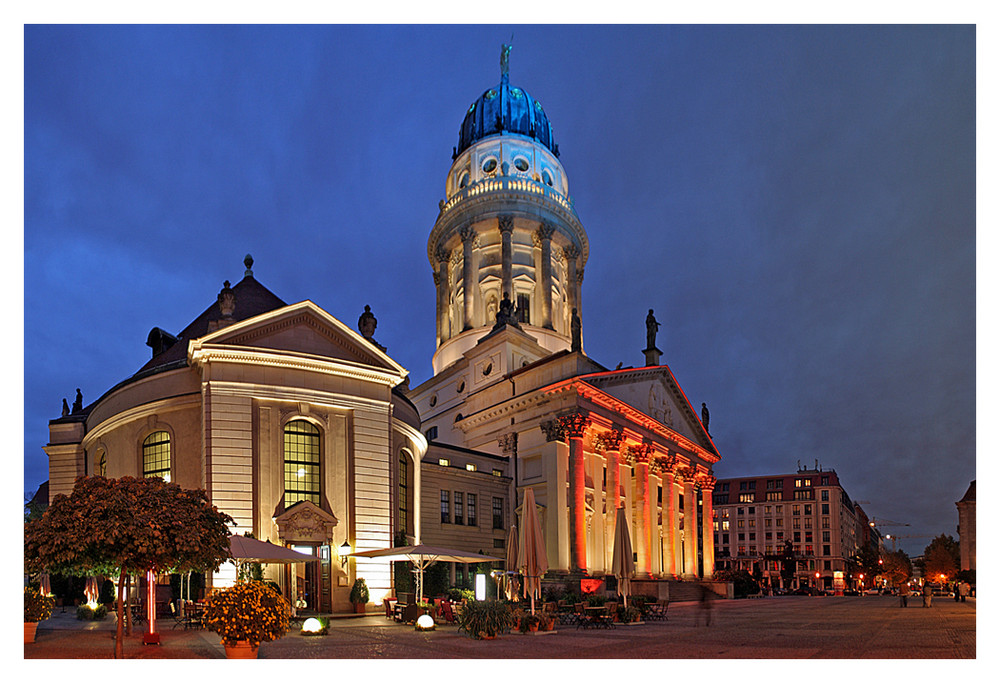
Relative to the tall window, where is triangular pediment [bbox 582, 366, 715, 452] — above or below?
above

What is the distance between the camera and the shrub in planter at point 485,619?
70.5 ft

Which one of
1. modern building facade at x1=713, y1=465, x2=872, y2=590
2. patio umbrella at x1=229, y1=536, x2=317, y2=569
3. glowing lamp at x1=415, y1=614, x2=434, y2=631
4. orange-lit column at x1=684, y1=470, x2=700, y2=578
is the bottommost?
modern building facade at x1=713, y1=465, x2=872, y2=590

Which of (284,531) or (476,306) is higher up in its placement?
(476,306)

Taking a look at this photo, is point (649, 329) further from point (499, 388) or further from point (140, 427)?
point (140, 427)

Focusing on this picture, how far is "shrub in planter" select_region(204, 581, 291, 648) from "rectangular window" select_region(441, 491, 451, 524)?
28.9 meters

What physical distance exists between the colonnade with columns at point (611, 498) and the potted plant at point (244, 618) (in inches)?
1248

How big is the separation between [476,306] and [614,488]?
2255cm

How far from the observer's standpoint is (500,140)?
71.7m

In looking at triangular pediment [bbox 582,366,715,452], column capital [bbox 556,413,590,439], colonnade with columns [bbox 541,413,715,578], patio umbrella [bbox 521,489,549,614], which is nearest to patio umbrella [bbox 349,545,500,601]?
patio umbrella [bbox 521,489,549,614]

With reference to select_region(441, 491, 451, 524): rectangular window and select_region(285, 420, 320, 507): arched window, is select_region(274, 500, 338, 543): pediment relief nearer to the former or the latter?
select_region(285, 420, 320, 507): arched window

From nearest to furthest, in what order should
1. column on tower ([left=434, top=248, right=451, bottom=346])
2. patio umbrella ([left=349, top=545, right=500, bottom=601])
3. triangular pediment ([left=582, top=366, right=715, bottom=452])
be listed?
patio umbrella ([left=349, top=545, right=500, bottom=601]), triangular pediment ([left=582, top=366, right=715, bottom=452]), column on tower ([left=434, top=248, right=451, bottom=346])

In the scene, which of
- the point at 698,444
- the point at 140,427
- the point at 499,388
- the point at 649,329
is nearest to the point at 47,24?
the point at 140,427

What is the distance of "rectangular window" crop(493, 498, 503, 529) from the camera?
4938 centimetres

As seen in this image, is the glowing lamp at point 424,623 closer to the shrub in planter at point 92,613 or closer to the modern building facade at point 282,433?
the modern building facade at point 282,433
